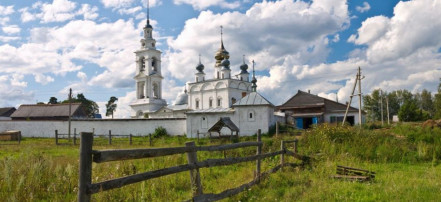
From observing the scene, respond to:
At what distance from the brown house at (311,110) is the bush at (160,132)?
13.6 m

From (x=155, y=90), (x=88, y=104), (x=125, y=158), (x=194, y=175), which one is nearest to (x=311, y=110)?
(x=155, y=90)

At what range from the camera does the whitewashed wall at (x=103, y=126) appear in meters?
33.1

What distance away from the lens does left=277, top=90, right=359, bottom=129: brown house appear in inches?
1495

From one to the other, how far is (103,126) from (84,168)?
106 ft

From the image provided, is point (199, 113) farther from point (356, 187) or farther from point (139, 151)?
point (139, 151)

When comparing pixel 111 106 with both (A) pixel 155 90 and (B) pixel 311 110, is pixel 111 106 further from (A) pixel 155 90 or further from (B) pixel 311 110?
(B) pixel 311 110

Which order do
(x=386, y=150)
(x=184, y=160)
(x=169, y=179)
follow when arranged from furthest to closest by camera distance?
(x=386, y=150) < (x=184, y=160) < (x=169, y=179)

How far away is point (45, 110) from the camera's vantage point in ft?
137

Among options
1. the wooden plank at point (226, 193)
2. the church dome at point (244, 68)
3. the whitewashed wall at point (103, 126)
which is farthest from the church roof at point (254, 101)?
the wooden plank at point (226, 193)

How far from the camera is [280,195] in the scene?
653 centimetres

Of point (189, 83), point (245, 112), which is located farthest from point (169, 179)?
point (189, 83)

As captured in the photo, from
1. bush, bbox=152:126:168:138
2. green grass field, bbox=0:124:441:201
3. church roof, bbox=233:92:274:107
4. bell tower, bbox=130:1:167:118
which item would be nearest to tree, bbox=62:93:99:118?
bell tower, bbox=130:1:167:118

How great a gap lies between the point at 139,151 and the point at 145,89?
45.5 m

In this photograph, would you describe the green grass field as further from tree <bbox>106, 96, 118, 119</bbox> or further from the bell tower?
tree <bbox>106, 96, 118, 119</bbox>
